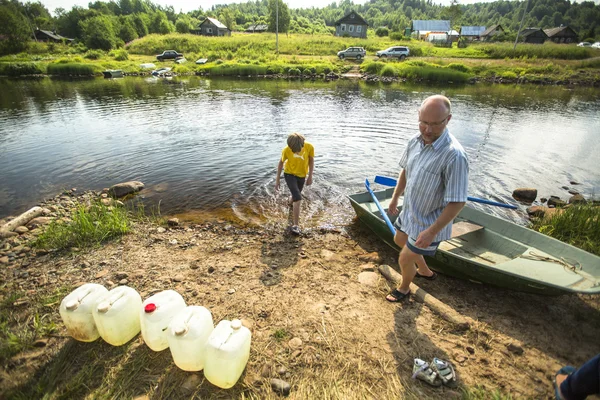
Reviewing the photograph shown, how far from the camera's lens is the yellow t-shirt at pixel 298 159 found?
5.78 m

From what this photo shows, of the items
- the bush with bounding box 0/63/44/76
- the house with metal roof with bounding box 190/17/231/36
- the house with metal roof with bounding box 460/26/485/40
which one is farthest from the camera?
the house with metal roof with bounding box 460/26/485/40

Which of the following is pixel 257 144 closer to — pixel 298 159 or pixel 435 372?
pixel 298 159

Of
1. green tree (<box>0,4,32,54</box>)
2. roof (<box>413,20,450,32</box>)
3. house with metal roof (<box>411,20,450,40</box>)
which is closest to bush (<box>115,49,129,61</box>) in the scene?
green tree (<box>0,4,32,54</box>)

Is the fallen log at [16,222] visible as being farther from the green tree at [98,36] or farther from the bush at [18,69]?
the green tree at [98,36]

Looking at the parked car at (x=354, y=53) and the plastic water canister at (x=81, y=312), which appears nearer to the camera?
the plastic water canister at (x=81, y=312)

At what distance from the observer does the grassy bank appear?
34188 millimetres

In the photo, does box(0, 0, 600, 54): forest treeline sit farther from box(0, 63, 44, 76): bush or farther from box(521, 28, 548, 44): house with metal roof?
box(0, 63, 44, 76): bush

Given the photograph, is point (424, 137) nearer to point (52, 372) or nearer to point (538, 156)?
point (52, 372)

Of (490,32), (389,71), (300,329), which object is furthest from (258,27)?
(300,329)

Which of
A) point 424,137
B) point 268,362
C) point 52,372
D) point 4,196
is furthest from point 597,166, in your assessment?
point 4,196

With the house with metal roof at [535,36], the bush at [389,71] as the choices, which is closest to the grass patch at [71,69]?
the bush at [389,71]

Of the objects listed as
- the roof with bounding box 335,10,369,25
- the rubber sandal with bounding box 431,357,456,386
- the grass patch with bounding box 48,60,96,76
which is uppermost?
the roof with bounding box 335,10,369,25

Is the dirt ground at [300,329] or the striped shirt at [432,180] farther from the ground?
the striped shirt at [432,180]

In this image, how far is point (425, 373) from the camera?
293cm
